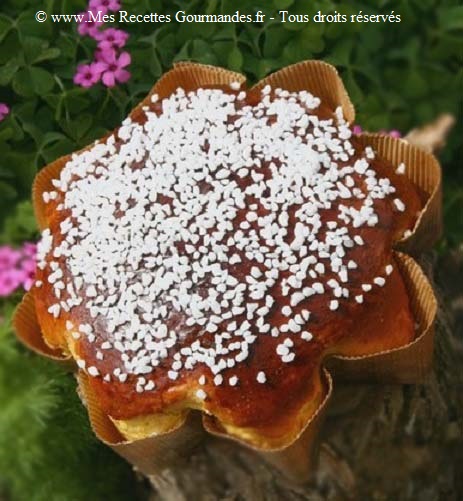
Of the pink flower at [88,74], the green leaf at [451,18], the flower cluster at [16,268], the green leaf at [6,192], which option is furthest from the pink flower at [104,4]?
the green leaf at [451,18]

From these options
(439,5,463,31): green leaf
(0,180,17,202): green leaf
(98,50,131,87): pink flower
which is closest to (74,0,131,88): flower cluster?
(98,50,131,87): pink flower

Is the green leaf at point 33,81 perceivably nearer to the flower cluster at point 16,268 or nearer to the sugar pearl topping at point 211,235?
the flower cluster at point 16,268

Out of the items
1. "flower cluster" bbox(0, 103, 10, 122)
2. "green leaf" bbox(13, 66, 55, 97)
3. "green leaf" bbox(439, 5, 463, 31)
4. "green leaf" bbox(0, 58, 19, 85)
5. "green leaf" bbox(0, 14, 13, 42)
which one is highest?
"green leaf" bbox(0, 14, 13, 42)

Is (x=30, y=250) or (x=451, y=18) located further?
(x=451, y=18)

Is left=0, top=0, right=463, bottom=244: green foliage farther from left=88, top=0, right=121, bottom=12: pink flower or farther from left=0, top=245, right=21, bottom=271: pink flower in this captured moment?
left=0, top=245, right=21, bottom=271: pink flower

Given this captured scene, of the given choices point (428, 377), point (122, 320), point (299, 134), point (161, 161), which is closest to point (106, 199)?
point (161, 161)

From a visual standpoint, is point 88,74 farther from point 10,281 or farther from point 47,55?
point 10,281

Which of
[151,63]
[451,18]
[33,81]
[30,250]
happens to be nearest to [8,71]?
[33,81]
